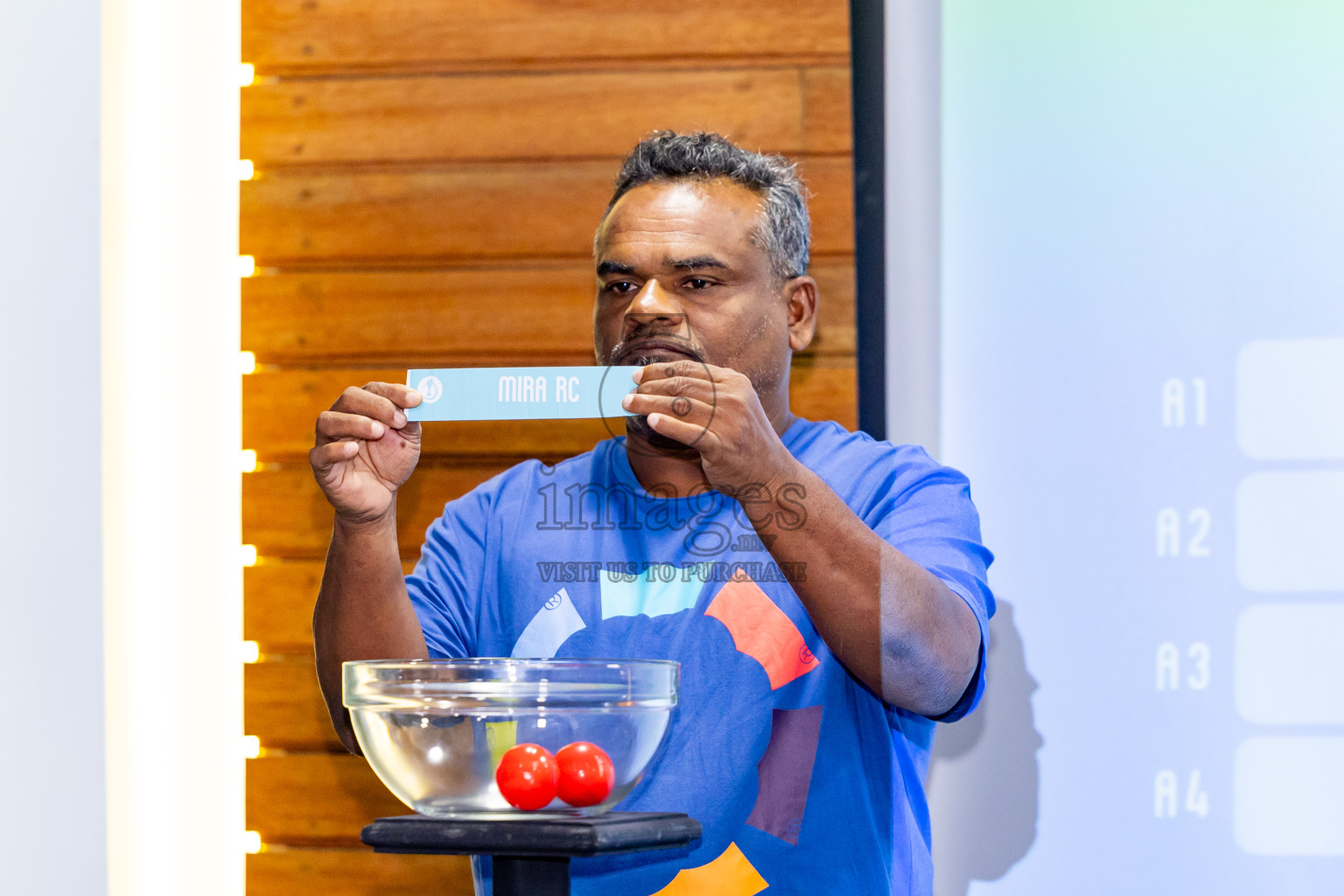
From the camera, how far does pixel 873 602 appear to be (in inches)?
30.1

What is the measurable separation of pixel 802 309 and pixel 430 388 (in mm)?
371

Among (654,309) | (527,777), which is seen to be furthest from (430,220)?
(527,777)

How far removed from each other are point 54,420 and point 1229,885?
41.1 inches

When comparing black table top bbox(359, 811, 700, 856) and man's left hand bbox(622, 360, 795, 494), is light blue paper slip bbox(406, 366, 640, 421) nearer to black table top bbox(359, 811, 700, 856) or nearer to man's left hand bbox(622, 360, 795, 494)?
man's left hand bbox(622, 360, 795, 494)

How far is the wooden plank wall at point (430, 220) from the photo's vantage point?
99cm

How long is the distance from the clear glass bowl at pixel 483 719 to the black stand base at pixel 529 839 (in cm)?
3

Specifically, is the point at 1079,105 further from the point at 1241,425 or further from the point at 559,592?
the point at 559,592

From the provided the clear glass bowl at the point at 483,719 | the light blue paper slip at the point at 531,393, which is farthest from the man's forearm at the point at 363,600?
the clear glass bowl at the point at 483,719

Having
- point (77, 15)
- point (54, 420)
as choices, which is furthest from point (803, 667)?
point (77, 15)

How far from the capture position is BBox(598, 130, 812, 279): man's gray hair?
3.20 feet

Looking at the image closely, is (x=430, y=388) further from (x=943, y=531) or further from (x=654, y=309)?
(x=943, y=531)

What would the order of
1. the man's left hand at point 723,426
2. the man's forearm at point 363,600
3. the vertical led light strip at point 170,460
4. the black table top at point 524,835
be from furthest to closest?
the vertical led light strip at point 170,460
the man's forearm at point 363,600
the man's left hand at point 723,426
the black table top at point 524,835

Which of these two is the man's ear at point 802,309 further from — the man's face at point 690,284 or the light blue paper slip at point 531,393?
the light blue paper slip at point 531,393

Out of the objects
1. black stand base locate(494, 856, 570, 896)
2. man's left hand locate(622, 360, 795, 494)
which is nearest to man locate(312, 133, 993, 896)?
man's left hand locate(622, 360, 795, 494)
